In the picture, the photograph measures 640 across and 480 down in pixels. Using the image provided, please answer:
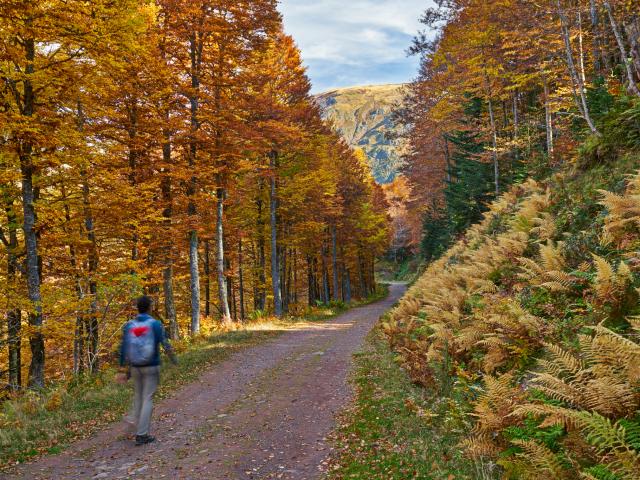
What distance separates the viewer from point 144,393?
6664mm

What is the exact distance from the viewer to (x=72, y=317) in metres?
11.9

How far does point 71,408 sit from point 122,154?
34.4ft

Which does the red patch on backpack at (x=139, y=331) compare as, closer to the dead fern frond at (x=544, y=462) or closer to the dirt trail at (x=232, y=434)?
the dirt trail at (x=232, y=434)

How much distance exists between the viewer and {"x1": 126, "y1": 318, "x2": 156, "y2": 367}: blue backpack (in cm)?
664

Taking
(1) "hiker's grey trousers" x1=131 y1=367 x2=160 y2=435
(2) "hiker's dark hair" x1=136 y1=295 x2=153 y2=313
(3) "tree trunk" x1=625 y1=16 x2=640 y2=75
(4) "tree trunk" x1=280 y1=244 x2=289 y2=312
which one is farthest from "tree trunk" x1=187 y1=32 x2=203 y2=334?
(3) "tree trunk" x1=625 y1=16 x2=640 y2=75

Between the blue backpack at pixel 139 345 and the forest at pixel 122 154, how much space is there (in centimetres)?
523

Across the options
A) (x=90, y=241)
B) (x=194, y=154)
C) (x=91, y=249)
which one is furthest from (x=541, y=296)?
(x=194, y=154)

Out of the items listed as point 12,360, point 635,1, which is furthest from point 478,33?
point 12,360

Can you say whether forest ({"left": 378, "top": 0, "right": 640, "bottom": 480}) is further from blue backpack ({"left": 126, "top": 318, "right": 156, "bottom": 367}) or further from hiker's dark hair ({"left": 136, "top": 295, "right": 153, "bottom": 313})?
hiker's dark hair ({"left": 136, "top": 295, "right": 153, "bottom": 313})

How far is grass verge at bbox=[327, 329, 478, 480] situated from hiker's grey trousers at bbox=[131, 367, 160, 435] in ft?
9.97

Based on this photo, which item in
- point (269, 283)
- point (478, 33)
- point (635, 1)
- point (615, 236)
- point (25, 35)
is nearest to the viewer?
point (615, 236)

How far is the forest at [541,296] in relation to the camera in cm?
367

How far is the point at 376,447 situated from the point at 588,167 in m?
9.88

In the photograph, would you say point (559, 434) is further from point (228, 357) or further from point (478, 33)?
point (478, 33)
